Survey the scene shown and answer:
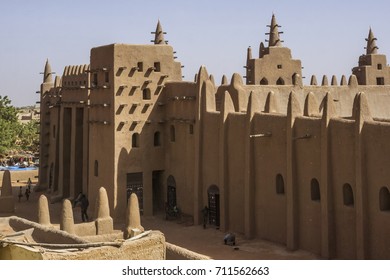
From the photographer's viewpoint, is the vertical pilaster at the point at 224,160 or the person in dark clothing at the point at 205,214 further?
the person in dark clothing at the point at 205,214

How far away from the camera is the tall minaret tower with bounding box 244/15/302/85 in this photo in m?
39.0

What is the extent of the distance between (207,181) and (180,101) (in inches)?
187

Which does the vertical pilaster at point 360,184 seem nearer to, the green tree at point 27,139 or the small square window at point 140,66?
the small square window at point 140,66

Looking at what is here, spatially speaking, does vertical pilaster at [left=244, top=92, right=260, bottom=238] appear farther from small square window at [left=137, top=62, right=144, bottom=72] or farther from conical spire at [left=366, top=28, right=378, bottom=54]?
conical spire at [left=366, top=28, right=378, bottom=54]

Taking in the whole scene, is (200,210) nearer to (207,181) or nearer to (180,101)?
(207,181)

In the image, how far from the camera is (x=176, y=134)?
1256 inches

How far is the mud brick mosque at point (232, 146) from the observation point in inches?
810

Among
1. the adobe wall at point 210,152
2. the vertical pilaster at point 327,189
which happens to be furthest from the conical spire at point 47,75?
the vertical pilaster at point 327,189

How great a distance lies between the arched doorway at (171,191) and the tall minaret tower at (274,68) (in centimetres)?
1030

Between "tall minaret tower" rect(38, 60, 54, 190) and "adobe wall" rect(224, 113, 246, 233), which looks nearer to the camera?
"adobe wall" rect(224, 113, 246, 233)

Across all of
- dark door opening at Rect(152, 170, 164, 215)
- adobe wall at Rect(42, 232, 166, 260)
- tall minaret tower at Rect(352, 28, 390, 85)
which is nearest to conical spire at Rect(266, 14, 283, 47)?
tall minaret tower at Rect(352, 28, 390, 85)

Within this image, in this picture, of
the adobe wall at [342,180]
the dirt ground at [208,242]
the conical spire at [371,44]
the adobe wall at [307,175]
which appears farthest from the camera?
the conical spire at [371,44]

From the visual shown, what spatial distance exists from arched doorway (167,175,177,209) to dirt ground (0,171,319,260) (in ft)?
2.83

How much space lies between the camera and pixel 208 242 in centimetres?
2591
